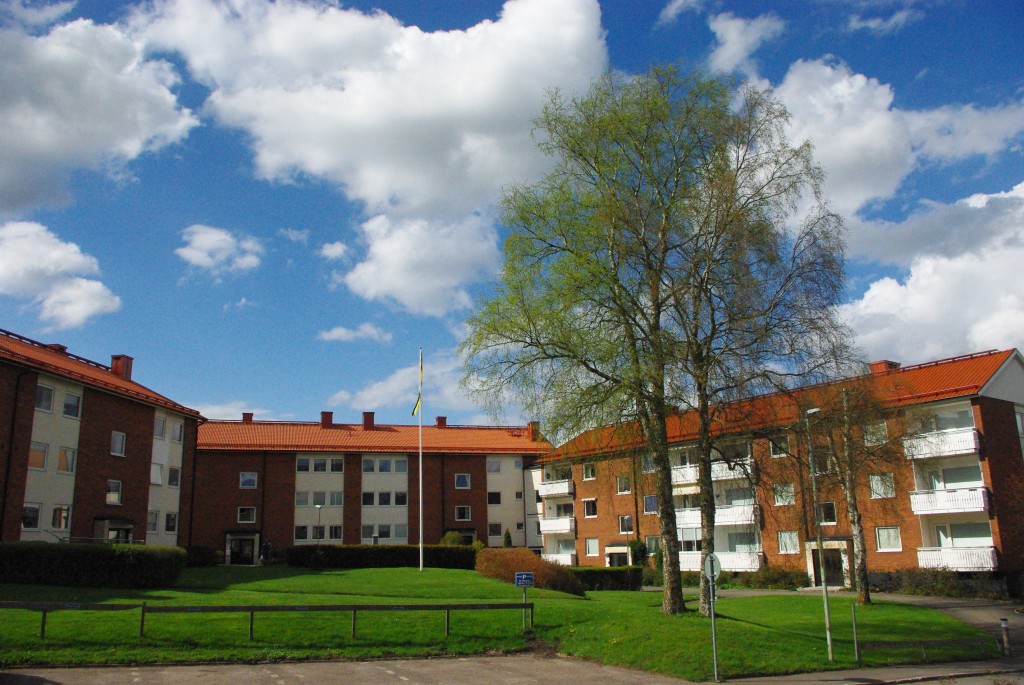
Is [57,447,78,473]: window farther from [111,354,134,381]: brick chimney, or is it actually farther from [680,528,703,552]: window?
[680,528,703,552]: window

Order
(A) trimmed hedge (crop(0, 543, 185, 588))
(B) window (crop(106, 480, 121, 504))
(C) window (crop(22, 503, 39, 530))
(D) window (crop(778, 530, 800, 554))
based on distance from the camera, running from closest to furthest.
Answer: (A) trimmed hedge (crop(0, 543, 185, 588)) → (C) window (crop(22, 503, 39, 530)) → (B) window (crop(106, 480, 121, 504)) → (D) window (crop(778, 530, 800, 554))

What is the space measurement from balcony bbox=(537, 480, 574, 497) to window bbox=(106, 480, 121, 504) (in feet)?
112

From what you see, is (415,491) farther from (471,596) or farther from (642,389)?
(642,389)

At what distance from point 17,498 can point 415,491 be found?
111 ft

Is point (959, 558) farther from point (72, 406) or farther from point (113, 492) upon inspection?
point (72, 406)

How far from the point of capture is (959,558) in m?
38.0

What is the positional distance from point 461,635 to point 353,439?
46.4 metres

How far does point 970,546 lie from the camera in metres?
38.6

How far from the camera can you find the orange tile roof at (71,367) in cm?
3431

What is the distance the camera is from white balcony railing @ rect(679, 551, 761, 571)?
47.8 meters

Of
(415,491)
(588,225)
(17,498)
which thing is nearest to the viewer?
(588,225)

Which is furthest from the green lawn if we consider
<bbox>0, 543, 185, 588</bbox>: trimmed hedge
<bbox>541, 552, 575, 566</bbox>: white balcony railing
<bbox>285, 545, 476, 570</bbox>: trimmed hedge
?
<bbox>541, 552, 575, 566</bbox>: white balcony railing

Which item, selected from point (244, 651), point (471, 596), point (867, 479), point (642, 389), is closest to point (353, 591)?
point (471, 596)

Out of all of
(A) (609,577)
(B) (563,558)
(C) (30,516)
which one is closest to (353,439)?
(B) (563,558)
